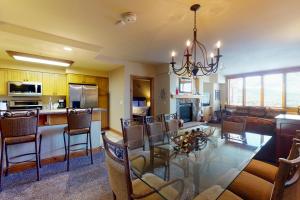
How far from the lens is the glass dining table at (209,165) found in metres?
1.33

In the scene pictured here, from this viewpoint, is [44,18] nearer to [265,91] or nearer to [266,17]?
[266,17]

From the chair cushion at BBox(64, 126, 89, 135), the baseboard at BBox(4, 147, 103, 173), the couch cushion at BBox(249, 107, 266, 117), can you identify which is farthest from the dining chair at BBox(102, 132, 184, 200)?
the couch cushion at BBox(249, 107, 266, 117)

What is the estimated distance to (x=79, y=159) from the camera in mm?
3258

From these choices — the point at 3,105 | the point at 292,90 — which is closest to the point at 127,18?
the point at 3,105

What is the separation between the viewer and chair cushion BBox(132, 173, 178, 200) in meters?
1.28

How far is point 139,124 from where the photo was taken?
103 inches

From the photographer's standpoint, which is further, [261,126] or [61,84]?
[61,84]

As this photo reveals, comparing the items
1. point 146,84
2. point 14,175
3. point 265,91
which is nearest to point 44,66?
point 14,175

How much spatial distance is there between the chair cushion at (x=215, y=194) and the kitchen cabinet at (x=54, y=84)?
212 inches

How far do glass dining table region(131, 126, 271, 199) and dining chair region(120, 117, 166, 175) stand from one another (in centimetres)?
11

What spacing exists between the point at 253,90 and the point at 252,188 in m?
8.05

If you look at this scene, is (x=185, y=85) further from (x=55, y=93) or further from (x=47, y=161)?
(x=47, y=161)

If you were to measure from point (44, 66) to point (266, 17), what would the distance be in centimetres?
577

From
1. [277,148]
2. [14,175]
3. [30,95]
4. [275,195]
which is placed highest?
[30,95]
